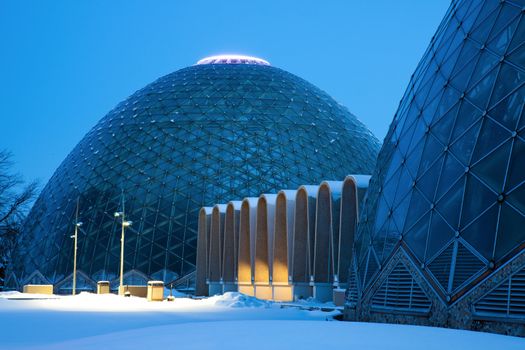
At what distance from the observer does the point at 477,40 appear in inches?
1012

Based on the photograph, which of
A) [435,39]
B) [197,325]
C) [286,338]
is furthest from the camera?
[435,39]

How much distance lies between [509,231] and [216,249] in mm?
48460

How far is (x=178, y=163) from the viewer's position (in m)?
81.4

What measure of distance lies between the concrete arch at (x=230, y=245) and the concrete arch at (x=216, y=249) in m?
1.40

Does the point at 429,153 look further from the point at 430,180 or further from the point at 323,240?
the point at 323,240

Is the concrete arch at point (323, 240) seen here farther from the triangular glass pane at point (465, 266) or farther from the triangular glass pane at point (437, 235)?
the triangular glass pane at point (465, 266)

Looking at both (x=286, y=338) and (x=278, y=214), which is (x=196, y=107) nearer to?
(x=278, y=214)

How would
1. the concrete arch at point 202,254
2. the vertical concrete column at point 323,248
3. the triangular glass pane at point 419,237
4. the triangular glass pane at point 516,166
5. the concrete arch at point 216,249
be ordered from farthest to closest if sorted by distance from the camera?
the concrete arch at point 202,254 < the concrete arch at point 216,249 < the vertical concrete column at point 323,248 < the triangular glass pane at point 419,237 < the triangular glass pane at point 516,166

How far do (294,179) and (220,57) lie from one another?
26.7 meters

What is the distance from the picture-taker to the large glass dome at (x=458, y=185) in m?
21.2

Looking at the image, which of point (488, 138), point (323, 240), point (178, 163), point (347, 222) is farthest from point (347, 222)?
point (178, 163)

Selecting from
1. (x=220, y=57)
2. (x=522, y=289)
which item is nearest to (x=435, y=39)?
(x=522, y=289)

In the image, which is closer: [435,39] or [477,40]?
[477,40]

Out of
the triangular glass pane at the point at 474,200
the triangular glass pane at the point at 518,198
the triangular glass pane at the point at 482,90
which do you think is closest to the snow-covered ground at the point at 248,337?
the triangular glass pane at the point at 518,198
